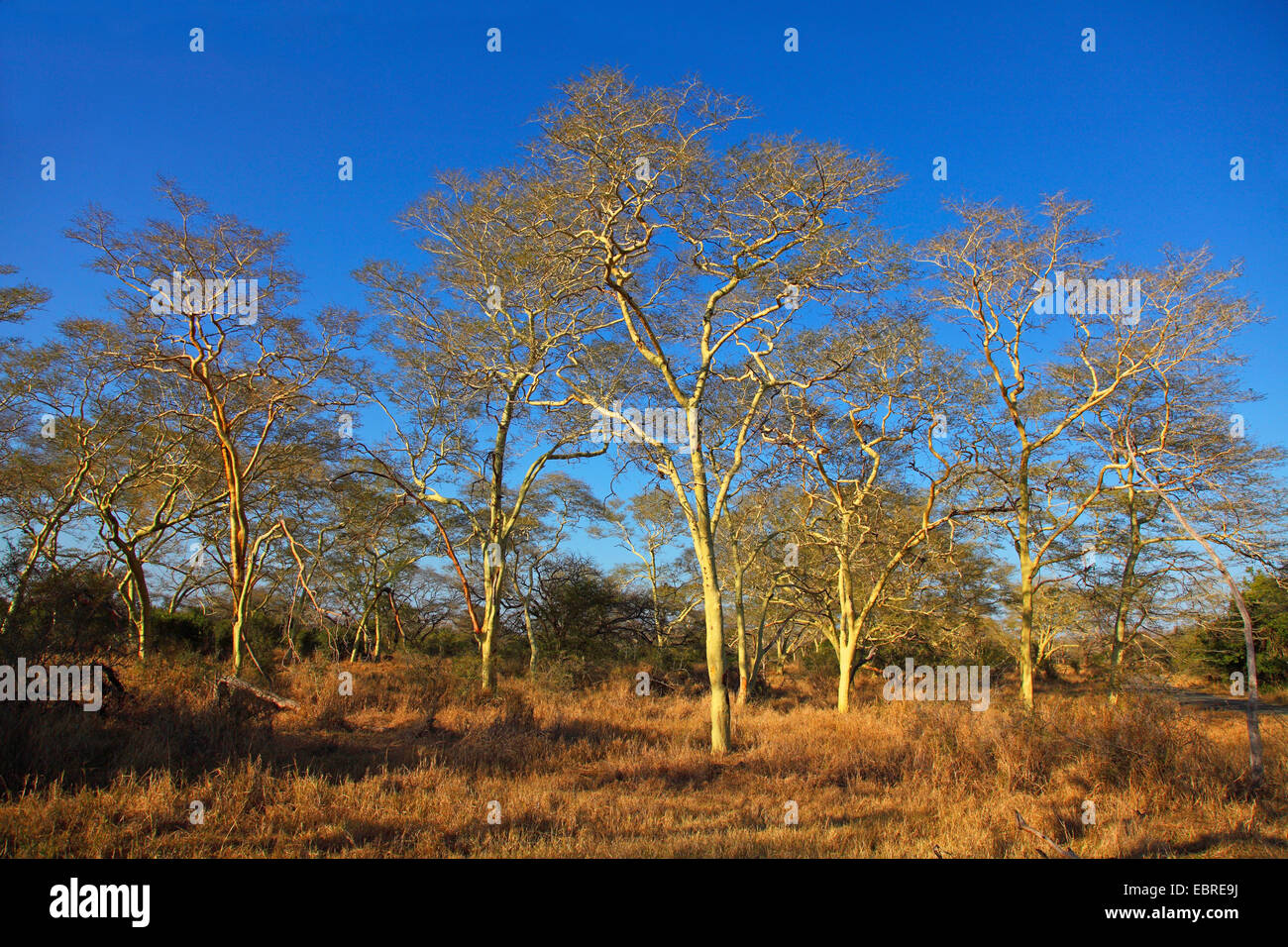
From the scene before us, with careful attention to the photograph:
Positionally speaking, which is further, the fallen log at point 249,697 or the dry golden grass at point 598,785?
the fallen log at point 249,697

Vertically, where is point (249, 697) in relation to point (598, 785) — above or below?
above

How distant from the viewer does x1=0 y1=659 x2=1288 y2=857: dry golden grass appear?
4578 millimetres

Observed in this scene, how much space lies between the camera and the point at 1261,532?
1137 centimetres

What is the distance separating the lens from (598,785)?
273 inches

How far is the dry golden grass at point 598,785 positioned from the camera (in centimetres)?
458

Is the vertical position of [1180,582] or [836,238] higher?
[836,238]

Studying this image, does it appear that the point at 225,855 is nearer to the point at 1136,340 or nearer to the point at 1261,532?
the point at 1261,532

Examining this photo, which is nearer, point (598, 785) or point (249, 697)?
point (598, 785)

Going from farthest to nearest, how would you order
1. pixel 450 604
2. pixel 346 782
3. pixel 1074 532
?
pixel 450 604, pixel 1074 532, pixel 346 782

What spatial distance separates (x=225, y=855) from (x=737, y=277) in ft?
29.1

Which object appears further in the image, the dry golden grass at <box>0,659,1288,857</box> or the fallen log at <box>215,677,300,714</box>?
the fallen log at <box>215,677,300,714</box>
